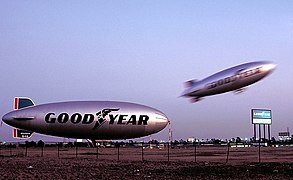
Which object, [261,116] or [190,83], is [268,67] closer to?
[190,83]

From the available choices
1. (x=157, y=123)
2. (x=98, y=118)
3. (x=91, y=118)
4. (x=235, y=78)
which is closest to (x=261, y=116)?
(x=157, y=123)

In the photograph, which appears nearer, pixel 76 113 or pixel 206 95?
pixel 206 95

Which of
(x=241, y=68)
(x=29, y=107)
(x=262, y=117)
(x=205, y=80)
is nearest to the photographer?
(x=241, y=68)

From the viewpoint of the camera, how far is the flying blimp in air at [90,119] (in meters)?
41.3

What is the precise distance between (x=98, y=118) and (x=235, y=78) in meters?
13.9

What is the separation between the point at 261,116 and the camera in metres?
111

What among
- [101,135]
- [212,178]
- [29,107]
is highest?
[29,107]

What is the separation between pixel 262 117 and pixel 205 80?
79530 millimetres

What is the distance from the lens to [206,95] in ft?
117

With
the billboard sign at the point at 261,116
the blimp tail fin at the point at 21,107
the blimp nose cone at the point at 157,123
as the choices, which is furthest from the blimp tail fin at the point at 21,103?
the billboard sign at the point at 261,116

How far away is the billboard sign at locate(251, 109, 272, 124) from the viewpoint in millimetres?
109125

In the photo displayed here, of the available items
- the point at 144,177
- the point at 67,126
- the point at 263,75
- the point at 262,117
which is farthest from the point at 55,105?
the point at 262,117

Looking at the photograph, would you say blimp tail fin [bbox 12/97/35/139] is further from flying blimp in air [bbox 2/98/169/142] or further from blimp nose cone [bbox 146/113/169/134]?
blimp nose cone [bbox 146/113/169/134]

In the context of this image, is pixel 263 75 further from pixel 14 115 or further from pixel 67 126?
pixel 14 115
